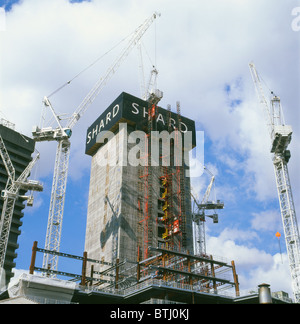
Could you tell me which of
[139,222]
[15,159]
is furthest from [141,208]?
[15,159]

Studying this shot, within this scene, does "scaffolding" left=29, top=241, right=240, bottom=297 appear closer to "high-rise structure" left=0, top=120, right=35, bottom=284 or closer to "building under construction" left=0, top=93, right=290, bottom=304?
"building under construction" left=0, top=93, right=290, bottom=304

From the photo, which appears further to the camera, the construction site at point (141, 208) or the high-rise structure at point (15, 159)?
the high-rise structure at point (15, 159)

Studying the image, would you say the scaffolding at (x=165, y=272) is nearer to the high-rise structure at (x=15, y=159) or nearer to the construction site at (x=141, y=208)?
the construction site at (x=141, y=208)

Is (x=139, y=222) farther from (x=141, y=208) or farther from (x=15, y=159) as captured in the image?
(x=15, y=159)

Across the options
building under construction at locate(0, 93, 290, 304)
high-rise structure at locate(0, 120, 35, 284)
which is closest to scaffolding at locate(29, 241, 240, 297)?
building under construction at locate(0, 93, 290, 304)

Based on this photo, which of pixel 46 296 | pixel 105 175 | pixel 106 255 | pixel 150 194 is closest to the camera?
pixel 46 296

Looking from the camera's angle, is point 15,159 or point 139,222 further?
point 15,159

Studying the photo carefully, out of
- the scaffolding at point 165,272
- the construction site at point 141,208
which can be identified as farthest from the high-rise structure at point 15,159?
the scaffolding at point 165,272

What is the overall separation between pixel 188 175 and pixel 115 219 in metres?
33.6

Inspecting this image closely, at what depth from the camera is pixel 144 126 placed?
13462 cm

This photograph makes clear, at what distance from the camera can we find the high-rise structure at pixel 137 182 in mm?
118500

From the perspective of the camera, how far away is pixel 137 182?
418ft
